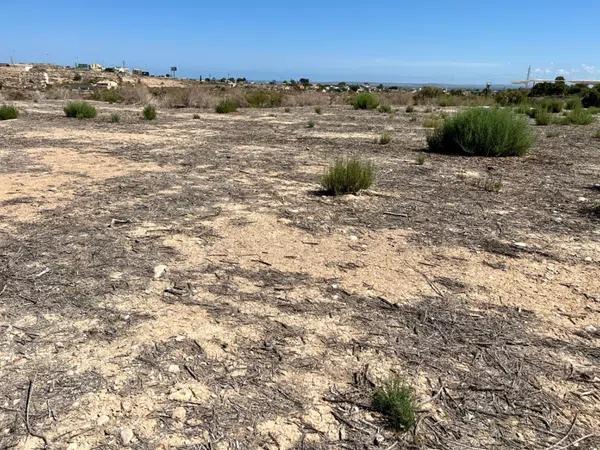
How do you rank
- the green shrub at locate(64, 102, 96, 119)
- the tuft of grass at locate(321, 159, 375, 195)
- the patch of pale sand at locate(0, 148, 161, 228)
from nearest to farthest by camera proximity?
the patch of pale sand at locate(0, 148, 161, 228)
the tuft of grass at locate(321, 159, 375, 195)
the green shrub at locate(64, 102, 96, 119)

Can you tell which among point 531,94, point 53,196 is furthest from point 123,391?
point 531,94

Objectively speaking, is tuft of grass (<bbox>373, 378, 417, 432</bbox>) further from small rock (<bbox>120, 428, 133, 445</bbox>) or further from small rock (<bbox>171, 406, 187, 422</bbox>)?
small rock (<bbox>120, 428, 133, 445</bbox>)

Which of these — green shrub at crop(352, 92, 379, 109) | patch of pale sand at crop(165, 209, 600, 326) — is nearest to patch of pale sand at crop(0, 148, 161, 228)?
patch of pale sand at crop(165, 209, 600, 326)

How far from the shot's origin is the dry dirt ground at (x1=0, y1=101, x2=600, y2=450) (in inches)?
107

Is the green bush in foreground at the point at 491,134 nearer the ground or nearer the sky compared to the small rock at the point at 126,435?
nearer the sky

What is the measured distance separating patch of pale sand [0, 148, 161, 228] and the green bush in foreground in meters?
6.12

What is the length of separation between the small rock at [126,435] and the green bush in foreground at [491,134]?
9.64 metres

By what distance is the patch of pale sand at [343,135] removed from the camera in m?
14.0

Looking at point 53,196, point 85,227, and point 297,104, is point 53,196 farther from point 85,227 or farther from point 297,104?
point 297,104

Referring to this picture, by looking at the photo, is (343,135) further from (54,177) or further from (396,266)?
(396,266)

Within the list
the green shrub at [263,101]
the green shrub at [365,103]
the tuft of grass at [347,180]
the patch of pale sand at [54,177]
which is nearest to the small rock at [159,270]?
the patch of pale sand at [54,177]

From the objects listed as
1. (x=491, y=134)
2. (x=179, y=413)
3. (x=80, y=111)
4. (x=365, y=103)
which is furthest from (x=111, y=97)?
(x=179, y=413)

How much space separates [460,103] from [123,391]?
29007 mm

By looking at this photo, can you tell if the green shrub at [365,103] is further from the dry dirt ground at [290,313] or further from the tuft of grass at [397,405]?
the tuft of grass at [397,405]
